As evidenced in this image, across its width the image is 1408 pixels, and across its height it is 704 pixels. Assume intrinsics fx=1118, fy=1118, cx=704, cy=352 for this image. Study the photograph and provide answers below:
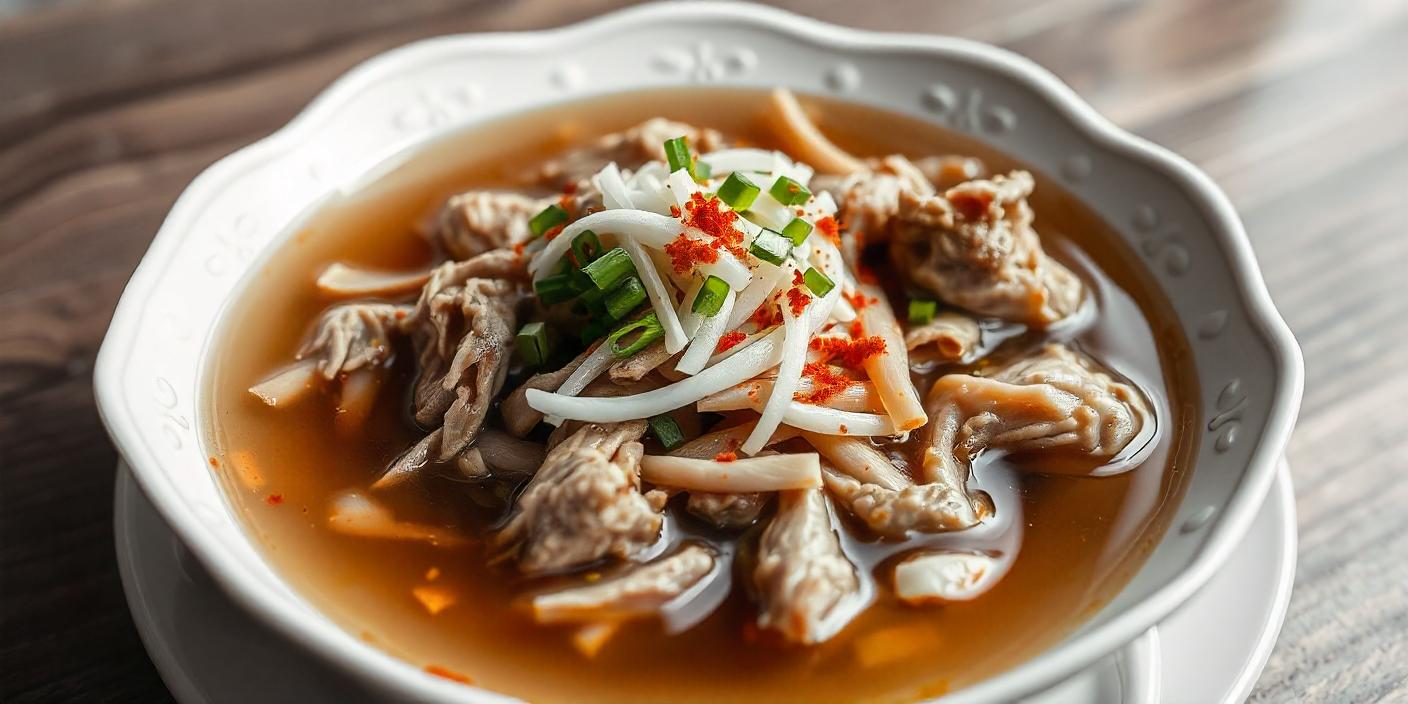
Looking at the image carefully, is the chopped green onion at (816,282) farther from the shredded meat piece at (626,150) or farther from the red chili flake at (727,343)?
the shredded meat piece at (626,150)

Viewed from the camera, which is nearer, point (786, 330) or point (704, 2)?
point (786, 330)

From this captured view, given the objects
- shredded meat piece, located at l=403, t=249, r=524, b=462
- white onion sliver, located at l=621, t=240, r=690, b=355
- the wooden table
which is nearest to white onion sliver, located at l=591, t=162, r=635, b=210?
white onion sliver, located at l=621, t=240, r=690, b=355

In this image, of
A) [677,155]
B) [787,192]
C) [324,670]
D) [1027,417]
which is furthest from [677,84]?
[324,670]

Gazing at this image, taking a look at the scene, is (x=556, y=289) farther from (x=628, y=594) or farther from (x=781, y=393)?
(x=628, y=594)

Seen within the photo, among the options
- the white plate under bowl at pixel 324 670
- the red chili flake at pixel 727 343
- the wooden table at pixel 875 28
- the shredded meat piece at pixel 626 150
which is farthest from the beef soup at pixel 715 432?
the wooden table at pixel 875 28

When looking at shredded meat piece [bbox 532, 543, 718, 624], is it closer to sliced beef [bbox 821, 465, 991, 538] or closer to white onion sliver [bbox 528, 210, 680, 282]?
sliced beef [bbox 821, 465, 991, 538]

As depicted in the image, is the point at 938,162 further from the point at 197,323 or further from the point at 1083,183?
the point at 197,323

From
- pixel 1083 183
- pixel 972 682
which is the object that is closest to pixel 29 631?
pixel 972 682
